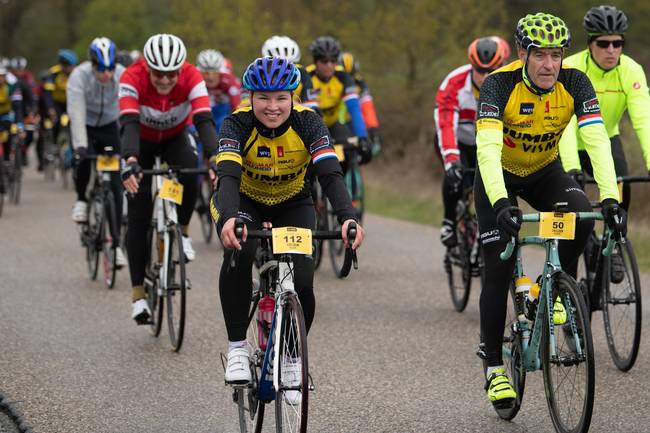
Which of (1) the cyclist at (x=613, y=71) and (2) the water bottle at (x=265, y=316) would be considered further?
(1) the cyclist at (x=613, y=71)

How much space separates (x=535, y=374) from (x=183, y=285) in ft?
7.93

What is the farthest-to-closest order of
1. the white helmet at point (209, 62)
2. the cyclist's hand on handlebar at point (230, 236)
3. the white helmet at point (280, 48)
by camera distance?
1. the white helmet at point (209, 62)
2. the white helmet at point (280, 48)
3. the cyclist's hand on handlebar at point (230, 236)

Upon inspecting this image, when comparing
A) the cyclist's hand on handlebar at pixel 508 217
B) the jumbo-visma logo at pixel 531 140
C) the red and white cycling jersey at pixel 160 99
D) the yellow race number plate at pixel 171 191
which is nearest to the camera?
the cyclist's hand on handlebar at pixel 508 217

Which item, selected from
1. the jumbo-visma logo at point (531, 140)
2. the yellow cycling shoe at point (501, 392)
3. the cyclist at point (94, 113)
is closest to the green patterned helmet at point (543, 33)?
the jumbo-visma logo at point (531, 140)

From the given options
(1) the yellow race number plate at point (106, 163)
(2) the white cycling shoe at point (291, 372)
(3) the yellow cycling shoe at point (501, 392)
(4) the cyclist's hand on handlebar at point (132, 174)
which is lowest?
(3) the yellow cycling shoe at point (501, 392)

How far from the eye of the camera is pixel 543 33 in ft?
18.6

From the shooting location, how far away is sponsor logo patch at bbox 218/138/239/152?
547 centimetres

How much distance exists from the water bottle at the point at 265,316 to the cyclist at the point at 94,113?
4.96 m

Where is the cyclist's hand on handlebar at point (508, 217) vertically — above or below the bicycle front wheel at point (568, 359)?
above

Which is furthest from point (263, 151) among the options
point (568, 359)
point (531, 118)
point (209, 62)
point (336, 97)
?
point (209, 62)

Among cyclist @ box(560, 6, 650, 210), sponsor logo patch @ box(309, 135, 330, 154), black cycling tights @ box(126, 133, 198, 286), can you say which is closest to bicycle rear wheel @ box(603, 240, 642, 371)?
cyclist @ box(560, 6, 650, 210)

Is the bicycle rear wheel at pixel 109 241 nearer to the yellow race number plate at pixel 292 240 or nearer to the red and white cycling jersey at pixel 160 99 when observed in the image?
the red and white cycling jersey at pixel 160 99

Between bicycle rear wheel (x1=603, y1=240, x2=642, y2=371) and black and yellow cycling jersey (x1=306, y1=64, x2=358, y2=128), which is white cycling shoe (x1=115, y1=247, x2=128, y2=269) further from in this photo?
bicycle rear wheel (x1=603, y1=240, x2=642, y2=371)

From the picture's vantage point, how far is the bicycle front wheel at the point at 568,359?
16.7 ft
